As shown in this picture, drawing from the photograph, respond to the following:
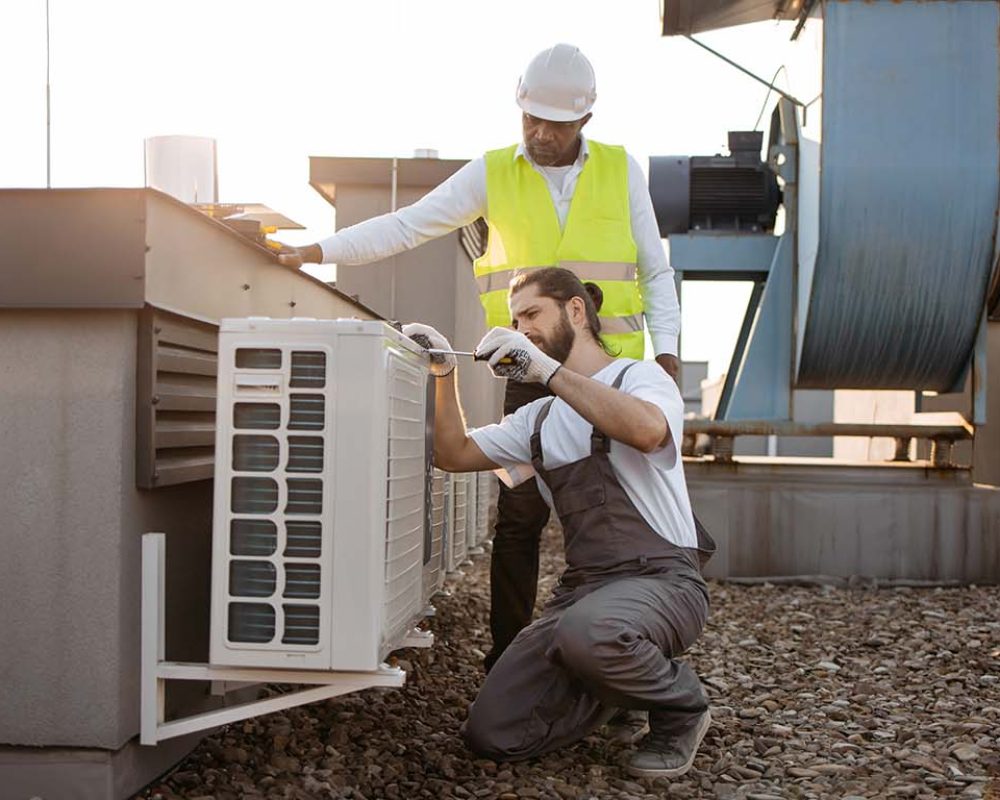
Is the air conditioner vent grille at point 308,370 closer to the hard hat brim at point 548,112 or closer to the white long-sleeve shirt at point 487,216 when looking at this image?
the white long-sleeve shirt at point 487,216

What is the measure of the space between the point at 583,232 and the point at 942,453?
4.11 m

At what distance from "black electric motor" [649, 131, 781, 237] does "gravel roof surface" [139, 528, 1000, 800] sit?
9.79ft

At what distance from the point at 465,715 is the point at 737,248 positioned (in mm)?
4415

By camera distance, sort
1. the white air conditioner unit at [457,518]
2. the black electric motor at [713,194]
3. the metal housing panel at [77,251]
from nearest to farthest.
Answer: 1. the metal housing panel at [77,251]
2. the white air conditioner unit at [457,518]
3. the black electric motor at [713,194]

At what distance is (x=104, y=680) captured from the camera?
2488 mm

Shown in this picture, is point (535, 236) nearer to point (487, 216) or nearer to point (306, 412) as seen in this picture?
point (487, 216)

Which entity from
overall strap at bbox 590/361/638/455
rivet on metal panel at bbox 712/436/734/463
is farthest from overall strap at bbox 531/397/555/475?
rivet on metal panel at bbox 712/436/734/463

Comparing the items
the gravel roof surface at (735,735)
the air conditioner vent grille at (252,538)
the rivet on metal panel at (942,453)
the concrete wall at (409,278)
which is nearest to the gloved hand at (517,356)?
the air conditioner vent grille at (252,538)

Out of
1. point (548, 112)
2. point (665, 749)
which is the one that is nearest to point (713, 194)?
point (548, 112)

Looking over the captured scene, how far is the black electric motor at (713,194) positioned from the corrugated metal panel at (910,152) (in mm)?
1146

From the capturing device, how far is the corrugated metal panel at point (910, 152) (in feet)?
20.4

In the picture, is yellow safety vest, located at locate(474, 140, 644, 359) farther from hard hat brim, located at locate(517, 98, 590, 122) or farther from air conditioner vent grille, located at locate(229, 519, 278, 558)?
air conditioner vent grille, located at locate(229, 519, 278, 558)

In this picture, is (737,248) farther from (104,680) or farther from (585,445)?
(104,680)

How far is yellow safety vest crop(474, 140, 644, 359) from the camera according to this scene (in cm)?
357
